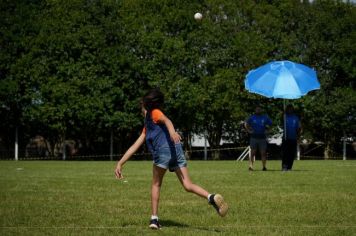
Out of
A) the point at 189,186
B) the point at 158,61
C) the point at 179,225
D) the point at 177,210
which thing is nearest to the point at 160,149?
the point at 189,186

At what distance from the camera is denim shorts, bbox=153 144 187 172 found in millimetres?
8367

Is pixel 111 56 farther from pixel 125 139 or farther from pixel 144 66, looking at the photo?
pixel 125 139

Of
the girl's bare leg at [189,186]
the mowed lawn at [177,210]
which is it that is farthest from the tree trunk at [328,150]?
the girl's bare leg at [189,186]

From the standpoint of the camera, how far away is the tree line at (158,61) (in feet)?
141

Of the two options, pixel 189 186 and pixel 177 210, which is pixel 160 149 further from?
pixel 177 210

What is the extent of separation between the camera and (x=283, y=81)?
1941 centimetres

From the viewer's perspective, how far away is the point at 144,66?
44000mm

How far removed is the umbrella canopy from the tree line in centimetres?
2331

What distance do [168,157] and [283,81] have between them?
11589mm

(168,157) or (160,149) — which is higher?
(160,149)

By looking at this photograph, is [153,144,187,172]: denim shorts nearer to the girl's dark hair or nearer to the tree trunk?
the girl's dark hair

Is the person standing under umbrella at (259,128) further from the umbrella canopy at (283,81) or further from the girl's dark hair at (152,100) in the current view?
the girl's dark hair at (152,100)

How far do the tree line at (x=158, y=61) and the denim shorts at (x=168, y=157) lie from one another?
112ft

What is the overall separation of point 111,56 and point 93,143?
329 inches
